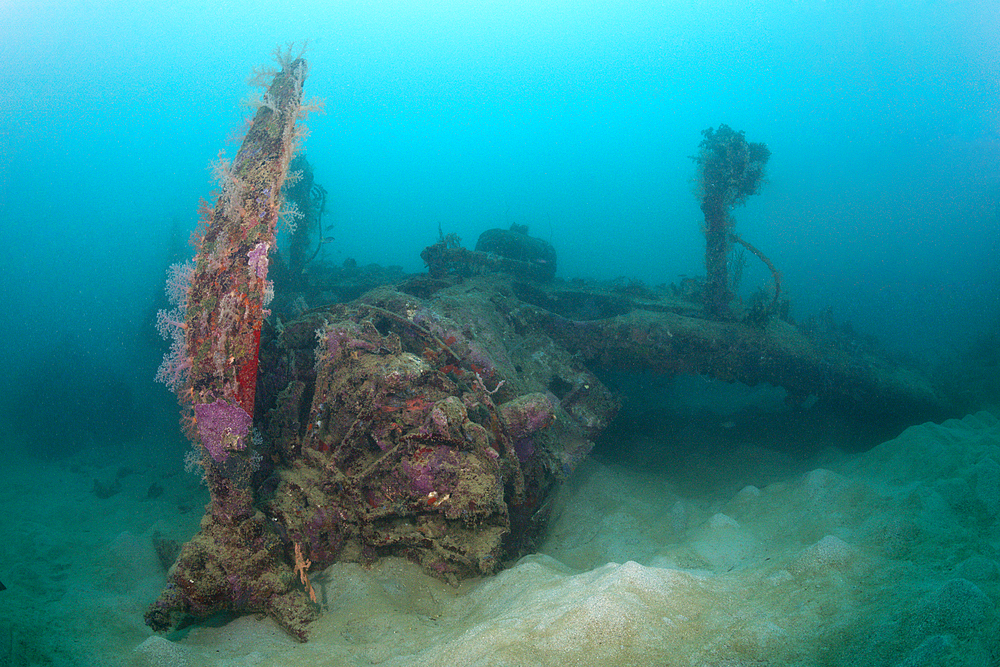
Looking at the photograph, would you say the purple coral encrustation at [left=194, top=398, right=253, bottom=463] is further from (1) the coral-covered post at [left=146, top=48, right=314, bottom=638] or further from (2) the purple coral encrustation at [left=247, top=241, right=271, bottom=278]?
(2) the purple coral encrustation at [left=247, top=241, right=271, bottom=278]

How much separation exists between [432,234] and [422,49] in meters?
90.9

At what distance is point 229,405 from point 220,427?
18 centimetres

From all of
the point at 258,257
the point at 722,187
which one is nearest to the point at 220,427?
the point at 258,257

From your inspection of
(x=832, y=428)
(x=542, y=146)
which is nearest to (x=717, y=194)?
(x=832, y=428)

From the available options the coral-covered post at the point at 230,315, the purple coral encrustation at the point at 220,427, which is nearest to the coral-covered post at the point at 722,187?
the coral-covered post at the point at 230,315

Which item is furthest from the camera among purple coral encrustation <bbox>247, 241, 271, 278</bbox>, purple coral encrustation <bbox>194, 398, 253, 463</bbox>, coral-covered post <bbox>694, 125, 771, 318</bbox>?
coral-covered post <bbox>694, 125, 771, 318</bbox>

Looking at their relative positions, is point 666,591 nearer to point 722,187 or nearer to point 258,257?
A: point 258,257

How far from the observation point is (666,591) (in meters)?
2.34

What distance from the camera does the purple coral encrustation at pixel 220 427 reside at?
2.96 metres

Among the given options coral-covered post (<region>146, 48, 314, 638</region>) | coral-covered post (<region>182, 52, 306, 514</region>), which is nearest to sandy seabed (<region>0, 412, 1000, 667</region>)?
coral-covered post (<region>146, 48, 314, 638</region>)

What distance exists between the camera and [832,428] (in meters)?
8.37

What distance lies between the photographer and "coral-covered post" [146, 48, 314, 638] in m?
2.85

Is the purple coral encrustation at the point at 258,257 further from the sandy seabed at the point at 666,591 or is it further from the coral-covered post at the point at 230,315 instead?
the sandy seabed at the point at 666,591

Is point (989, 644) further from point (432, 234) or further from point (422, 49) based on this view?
point (422, 49)
